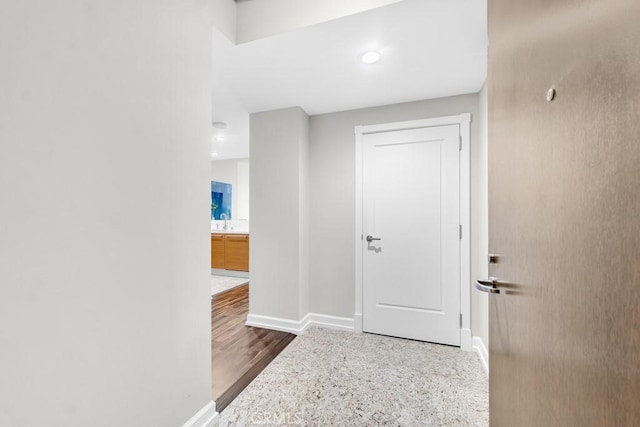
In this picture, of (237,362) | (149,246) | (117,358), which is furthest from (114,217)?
(237,362)

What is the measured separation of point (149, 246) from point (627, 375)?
4.66 feet

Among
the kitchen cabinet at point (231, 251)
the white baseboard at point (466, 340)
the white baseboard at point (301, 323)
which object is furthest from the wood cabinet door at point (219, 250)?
the white baseboard at point (466, 340)

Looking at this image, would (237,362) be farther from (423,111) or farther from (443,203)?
(423,111)

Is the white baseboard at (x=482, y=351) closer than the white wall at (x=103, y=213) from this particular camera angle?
No

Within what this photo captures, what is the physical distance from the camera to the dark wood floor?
1837mm

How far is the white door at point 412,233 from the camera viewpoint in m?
2.40

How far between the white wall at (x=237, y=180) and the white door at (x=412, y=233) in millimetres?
3666

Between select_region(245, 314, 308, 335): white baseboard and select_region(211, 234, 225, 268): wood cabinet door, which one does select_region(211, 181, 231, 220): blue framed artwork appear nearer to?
select_region(211, 234, 225, 268): wood cabinet door

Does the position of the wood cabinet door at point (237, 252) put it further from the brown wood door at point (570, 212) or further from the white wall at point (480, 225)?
the brown wood door at point (570, 212)

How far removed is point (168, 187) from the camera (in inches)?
50.3

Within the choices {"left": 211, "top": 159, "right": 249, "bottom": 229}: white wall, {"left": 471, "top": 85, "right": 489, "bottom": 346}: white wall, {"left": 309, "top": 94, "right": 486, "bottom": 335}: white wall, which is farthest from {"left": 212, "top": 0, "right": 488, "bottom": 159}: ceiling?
{"left": 211, "top": 159, "right": 249, "bottom": 229}: white wall

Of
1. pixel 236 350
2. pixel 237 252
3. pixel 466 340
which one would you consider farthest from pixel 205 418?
pixel 237 252

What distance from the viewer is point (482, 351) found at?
216cm

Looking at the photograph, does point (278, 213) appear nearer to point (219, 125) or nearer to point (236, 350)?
point (236, 350)
